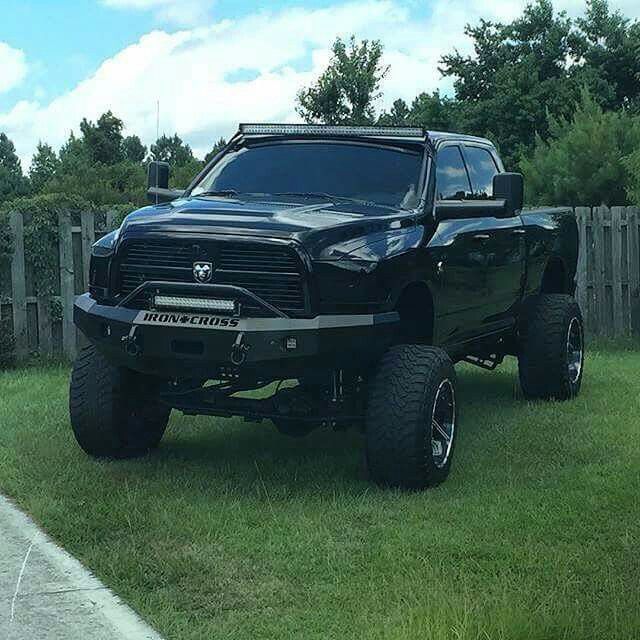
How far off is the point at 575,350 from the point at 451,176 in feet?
8.75

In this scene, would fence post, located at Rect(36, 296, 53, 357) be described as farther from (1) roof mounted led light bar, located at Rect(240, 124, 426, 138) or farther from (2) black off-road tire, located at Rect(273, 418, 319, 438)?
(2) black off-road tire, located at Rect(273, 418, 319, 438)

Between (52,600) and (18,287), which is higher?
(18,287)

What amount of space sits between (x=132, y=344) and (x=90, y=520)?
39.5 inches

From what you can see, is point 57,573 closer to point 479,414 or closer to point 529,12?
point 479,414

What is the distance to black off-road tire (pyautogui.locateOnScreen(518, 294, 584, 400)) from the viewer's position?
8781 millimetres

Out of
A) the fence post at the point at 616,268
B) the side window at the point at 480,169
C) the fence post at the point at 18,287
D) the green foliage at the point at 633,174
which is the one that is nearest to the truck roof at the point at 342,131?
the side window at the point at 480,169

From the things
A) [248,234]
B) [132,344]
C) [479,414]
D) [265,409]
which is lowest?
[479,414]

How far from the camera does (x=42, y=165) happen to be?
95188 millimetres

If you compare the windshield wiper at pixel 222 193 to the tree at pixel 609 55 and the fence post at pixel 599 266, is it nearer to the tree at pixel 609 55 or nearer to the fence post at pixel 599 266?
the fence post at pixel 599 266

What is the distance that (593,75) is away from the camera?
3300 cm

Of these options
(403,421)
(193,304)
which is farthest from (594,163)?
(193,304)

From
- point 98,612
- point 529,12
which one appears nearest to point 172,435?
point 98,612

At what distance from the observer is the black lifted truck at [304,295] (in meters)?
5.65

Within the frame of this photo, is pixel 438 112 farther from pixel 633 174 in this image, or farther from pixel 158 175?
pixel 158 175
